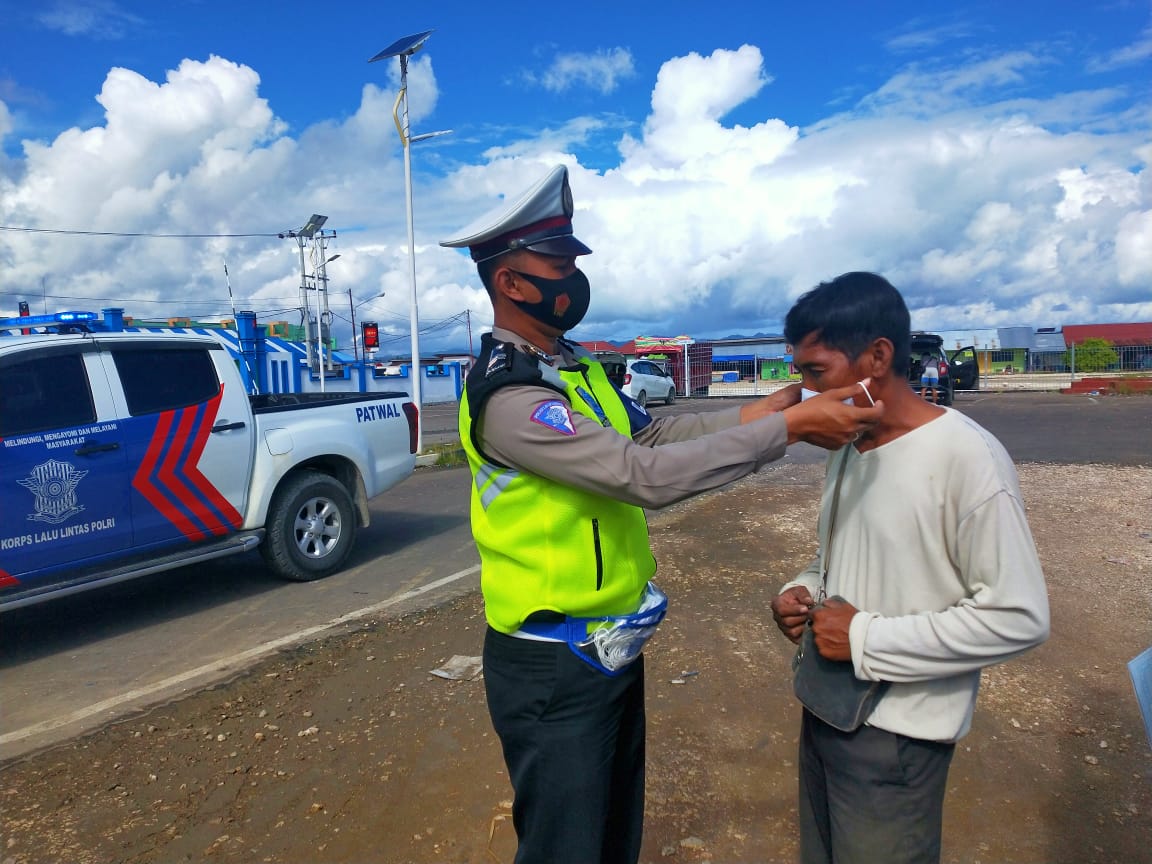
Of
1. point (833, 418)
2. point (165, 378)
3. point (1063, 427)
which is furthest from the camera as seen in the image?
point (1063, 427)

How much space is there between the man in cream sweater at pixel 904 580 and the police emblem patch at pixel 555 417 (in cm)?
53

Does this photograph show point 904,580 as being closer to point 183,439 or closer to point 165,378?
point 183,439

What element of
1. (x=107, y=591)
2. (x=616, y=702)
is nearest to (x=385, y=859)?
(x=616, y=702)

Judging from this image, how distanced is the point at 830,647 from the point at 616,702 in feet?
1.98

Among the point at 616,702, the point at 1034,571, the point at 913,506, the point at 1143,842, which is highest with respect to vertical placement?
the point at 913,506

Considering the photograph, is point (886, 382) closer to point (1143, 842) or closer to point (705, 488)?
point (705, 488)

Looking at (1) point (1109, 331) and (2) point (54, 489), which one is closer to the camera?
(2) point (54, 489)

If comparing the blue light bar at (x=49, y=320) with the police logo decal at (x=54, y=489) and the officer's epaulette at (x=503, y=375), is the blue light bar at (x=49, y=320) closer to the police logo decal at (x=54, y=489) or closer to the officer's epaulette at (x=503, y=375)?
the police logo decal at (x=54, y=489)

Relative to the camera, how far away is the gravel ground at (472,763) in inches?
114

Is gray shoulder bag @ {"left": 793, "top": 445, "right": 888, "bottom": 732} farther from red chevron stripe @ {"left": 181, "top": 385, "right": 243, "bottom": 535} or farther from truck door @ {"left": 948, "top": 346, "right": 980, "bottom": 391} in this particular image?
truck door @ {"left": 948, "top": 346, "right": 980, "bottom": 391}

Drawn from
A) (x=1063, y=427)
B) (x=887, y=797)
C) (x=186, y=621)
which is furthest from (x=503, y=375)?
(x=1063, y=427)

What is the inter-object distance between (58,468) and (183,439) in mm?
848

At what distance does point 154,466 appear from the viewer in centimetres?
550

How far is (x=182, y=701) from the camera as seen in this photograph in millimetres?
4211
